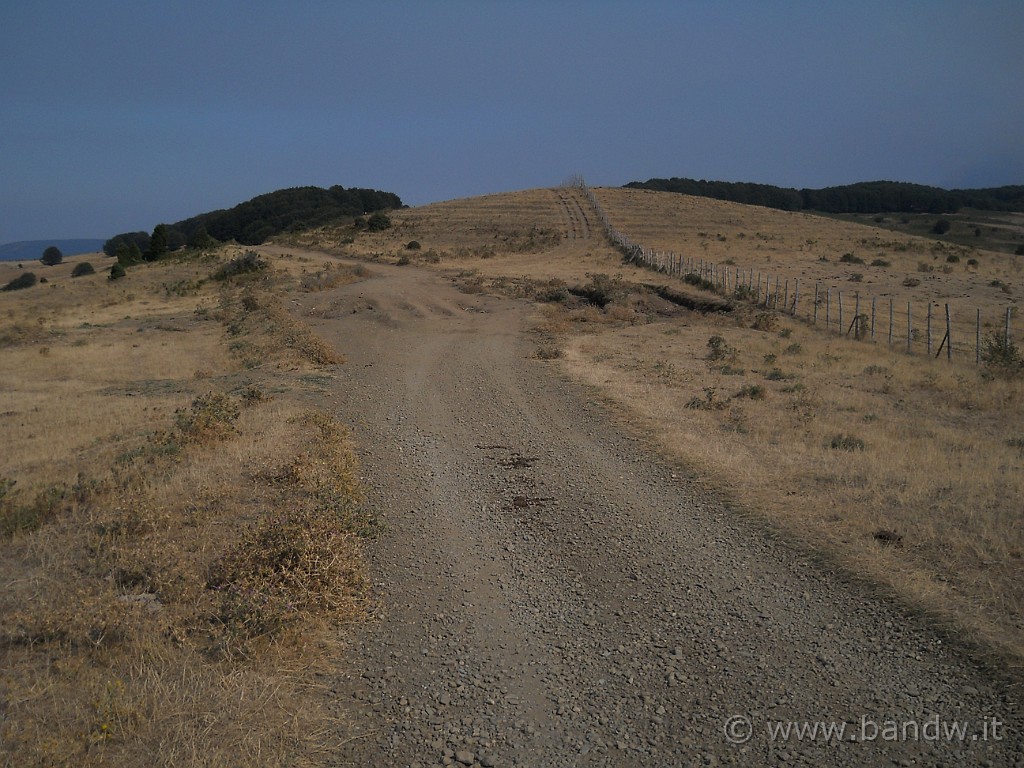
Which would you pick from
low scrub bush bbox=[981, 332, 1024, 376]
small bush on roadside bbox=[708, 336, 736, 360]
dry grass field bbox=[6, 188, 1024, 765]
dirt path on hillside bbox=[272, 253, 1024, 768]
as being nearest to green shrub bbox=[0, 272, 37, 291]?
dry grass field bbox=[6, 188, 1024, 765]

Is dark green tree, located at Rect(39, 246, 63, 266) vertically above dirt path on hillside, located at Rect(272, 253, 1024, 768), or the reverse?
dark green tree, located at Rect(39, 246, 63, 266)

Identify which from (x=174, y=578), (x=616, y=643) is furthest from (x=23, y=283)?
(x=616, y=643)

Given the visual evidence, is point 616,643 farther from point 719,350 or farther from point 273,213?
point 273,213

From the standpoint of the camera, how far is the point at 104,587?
228 inches

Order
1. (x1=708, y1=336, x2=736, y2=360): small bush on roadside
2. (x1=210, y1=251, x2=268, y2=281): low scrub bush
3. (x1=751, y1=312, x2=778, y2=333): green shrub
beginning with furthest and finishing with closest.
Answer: (x1=210, y1=251, x2=268, y2=281): low scrub bush < (x1=751, y1=312, x2=778, y2=333): green shrub < (x1=708, y1=336, x2=736, y2=360): small bush on roadside

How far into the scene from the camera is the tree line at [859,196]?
395 feet

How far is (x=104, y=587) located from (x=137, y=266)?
52153mm

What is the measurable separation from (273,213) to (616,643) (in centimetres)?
11514

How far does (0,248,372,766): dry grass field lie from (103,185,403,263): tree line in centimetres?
8230

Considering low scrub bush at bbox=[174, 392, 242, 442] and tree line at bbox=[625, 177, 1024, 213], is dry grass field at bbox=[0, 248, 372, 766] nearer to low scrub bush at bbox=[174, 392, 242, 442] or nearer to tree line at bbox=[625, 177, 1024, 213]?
low scrub bush at bbox=[174, 392, 242, 442]

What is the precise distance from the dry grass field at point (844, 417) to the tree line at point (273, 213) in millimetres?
67724

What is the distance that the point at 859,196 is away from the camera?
134625mm

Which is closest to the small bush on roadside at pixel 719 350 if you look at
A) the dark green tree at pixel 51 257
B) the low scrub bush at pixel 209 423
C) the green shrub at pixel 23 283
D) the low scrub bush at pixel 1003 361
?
the low scrub bush at pixel 1003 361

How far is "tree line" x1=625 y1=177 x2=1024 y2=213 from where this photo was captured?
120 meters
